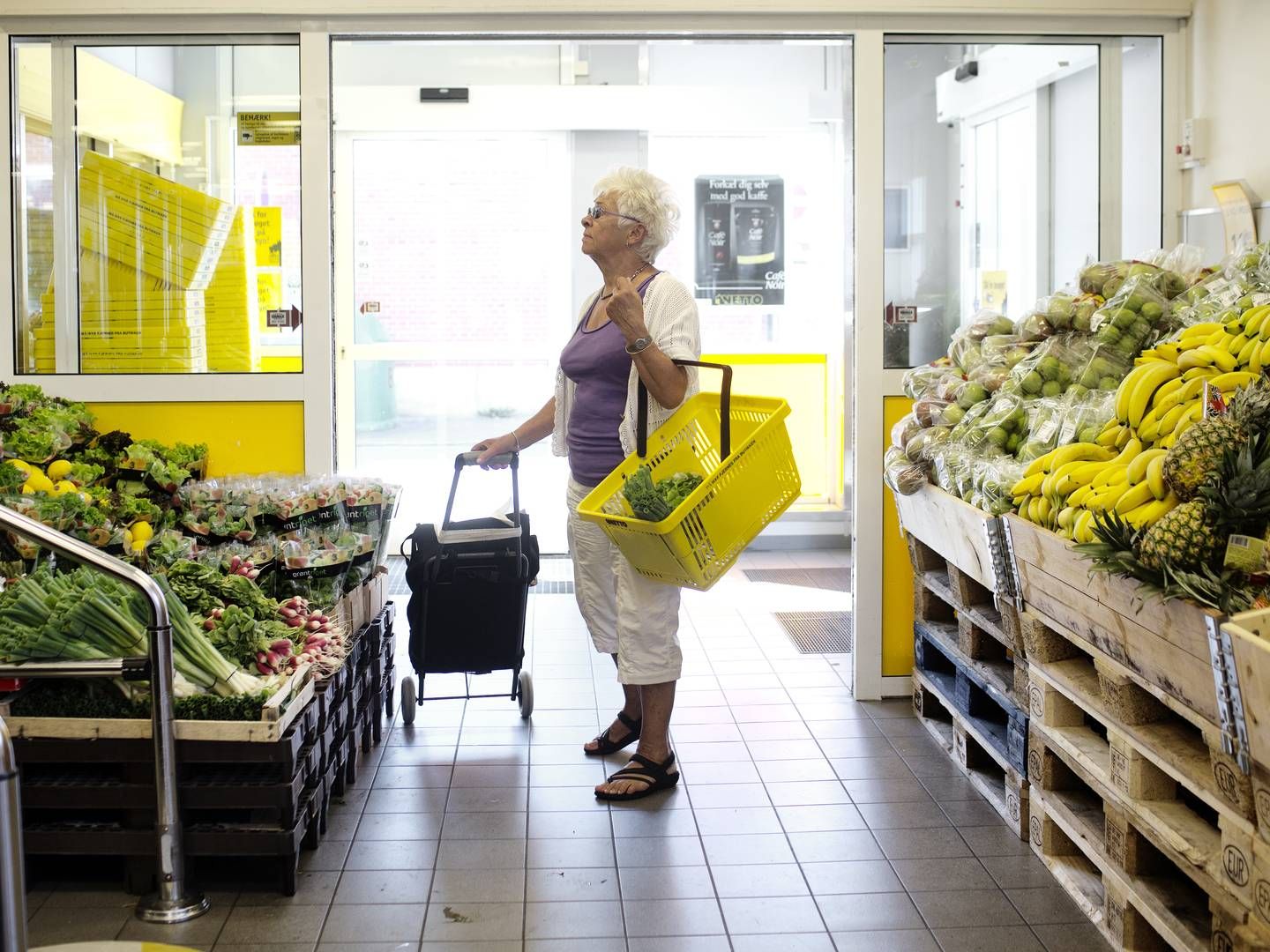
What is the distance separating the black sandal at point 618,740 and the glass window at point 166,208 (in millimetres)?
1733

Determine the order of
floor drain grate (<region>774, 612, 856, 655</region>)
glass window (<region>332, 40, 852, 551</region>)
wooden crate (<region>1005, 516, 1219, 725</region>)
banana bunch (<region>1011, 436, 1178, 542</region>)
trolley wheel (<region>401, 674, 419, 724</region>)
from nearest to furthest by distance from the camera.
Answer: wooden crate (<region>1005, 516, 1219, 725</region>)
banana bunch (<region>1011, 436, 1178, 542</region>)
trolley wheel (<region>401, 674, 419, 724</region>)
floor drain grate (<region>774, 612, 856, 655</region>)
glass window (<region>332, 40, 852, 551</region>)

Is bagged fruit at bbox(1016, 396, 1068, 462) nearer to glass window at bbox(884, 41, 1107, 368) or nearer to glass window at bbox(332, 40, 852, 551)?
glass window at bbox(884, 41, 1107, 368)

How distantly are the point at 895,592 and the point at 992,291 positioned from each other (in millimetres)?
1183

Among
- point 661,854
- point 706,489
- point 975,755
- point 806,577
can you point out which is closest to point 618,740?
point 661,854

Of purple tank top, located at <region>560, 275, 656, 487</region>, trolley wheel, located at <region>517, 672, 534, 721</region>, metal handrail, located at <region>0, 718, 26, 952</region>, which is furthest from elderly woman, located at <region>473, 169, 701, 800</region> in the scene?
metal handrail, located at <region>0, 718, 26, 952</region>

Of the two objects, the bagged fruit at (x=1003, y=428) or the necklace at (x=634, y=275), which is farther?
the bagged fruit at (x=1003, y=428)

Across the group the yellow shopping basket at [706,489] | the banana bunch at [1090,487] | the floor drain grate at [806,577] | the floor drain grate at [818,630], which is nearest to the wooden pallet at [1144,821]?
the banana bunch at [1090,487]

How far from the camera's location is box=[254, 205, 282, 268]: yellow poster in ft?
15.2

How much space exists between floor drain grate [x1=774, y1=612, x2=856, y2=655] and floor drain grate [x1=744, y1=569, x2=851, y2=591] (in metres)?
0.68

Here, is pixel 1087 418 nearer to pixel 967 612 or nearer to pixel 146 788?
pixel 967 612

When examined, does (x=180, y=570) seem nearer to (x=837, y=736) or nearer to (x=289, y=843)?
(x=289, y=843)

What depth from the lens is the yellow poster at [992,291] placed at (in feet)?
15.8

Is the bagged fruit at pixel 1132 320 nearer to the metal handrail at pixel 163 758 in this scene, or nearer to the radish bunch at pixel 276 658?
the radish bunch at pixel 276 658

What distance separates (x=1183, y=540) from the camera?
7.57ft
